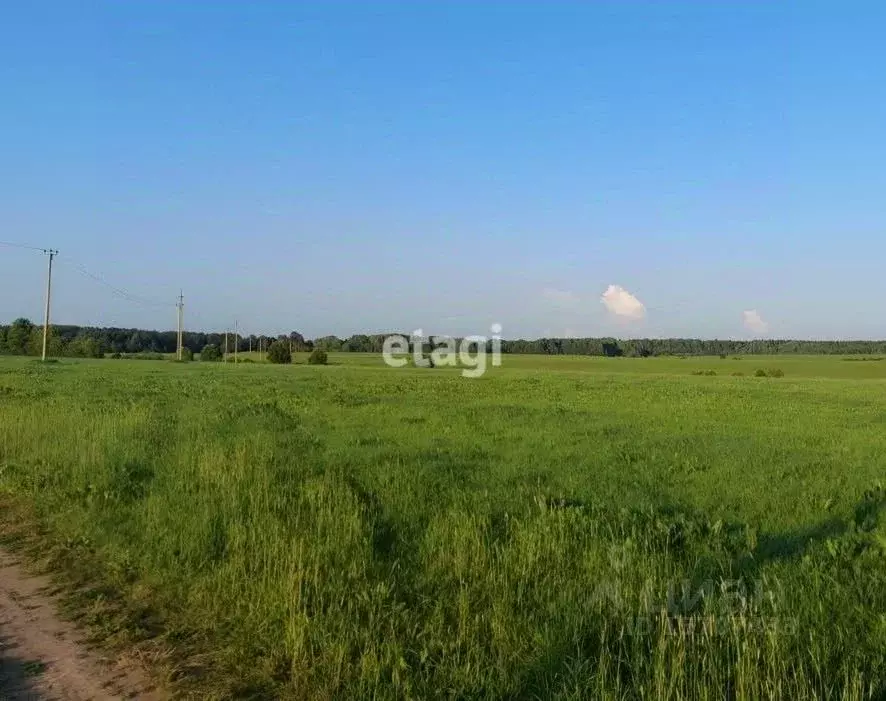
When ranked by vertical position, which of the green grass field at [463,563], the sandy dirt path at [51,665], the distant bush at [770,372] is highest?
the green grass field at [463,563]

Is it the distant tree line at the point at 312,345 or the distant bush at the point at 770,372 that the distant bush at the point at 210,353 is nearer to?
the distant tree line at the point at 312,345

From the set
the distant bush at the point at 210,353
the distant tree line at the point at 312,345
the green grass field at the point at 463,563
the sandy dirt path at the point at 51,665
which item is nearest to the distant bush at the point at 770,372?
the distant tree line at the point at 312,345

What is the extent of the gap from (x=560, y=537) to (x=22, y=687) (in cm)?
466

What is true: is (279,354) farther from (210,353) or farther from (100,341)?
(100,341)

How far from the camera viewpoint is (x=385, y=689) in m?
4.29

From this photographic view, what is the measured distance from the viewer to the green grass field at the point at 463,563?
4449mm

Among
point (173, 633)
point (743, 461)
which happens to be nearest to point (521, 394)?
point (743, 461)

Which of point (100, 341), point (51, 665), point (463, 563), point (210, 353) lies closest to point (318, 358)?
point (210, 353)

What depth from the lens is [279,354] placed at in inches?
4400

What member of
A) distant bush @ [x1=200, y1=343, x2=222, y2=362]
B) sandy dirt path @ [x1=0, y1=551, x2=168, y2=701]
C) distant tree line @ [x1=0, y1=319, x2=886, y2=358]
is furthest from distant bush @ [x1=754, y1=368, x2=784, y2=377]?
sandy dirt path @ [x1=0, y1=551, x2=168, y2=701]

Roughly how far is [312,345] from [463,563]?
140 m

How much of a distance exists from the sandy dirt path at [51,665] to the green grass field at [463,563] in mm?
248

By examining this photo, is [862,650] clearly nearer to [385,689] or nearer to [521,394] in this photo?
[385,689]

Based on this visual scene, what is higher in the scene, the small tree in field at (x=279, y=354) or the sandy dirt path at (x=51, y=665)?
the small tree in field at (x=279, y=354)
